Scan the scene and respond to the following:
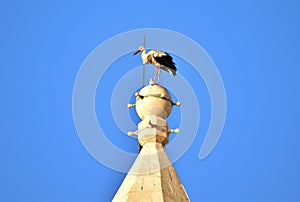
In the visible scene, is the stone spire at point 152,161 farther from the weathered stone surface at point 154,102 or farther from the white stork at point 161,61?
the white stork at point 161,61

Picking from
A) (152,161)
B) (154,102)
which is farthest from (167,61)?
(152,161)

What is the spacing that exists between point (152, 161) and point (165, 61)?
3.78 m

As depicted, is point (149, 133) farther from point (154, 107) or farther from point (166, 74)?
point (166, 74)

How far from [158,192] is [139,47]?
21.3 ft

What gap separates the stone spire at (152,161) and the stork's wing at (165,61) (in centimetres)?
129

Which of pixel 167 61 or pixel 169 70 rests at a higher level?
pixel 167 61

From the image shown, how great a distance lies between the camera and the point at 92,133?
612 inches

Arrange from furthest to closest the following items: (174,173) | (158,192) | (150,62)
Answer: (150,62) → (174,173) → (158,192)

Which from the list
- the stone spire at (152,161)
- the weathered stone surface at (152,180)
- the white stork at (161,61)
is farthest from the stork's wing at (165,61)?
the weathered stone surface at (152,180)

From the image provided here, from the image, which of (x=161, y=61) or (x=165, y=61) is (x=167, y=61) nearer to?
(x=165, y=61)

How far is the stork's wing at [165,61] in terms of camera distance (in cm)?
1606

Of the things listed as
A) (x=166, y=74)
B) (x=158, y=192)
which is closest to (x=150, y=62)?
(x=166, y=74)

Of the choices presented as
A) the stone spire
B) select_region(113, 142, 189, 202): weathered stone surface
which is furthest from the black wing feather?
select_region(113, 142, 189, 202): weathered stone surface

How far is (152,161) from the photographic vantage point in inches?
527
